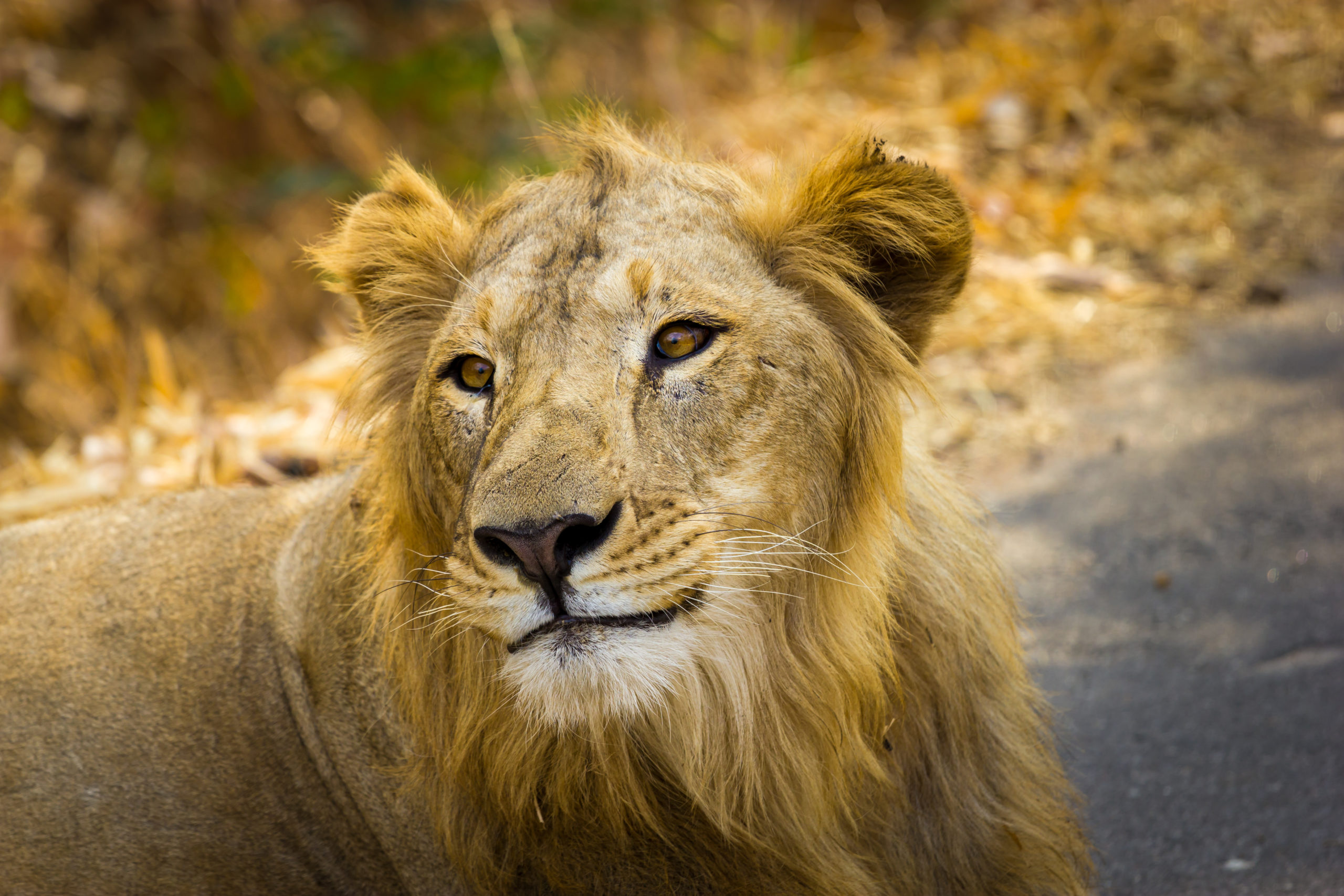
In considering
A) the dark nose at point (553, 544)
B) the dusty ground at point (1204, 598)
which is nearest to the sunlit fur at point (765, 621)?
the dark nose at point (553, 544)

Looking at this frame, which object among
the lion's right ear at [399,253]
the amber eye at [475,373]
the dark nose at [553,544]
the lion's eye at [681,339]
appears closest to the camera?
the dark nose at [553,544]

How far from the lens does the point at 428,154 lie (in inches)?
365

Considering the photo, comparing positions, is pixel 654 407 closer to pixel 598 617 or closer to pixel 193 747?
pixel 598 617

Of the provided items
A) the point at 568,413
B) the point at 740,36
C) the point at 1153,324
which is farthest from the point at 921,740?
the point at 740,36

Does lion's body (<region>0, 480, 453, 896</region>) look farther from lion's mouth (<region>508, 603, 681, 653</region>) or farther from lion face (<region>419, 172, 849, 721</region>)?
lion's mouth (<region>508, 603, 681, 653</region>)

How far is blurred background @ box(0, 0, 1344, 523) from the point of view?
551 cm

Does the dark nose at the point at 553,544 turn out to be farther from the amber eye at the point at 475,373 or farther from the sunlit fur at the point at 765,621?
the amber eye at the point at 475,373

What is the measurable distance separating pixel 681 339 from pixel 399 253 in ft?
2.72

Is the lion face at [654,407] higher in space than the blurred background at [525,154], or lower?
lower

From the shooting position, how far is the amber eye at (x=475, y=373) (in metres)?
2.46

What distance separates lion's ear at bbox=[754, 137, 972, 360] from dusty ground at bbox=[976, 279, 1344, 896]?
1425 mm

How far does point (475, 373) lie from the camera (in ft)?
8.16

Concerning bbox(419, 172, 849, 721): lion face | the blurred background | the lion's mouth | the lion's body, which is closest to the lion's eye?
bbox(419, 172, 849, 721): lion face

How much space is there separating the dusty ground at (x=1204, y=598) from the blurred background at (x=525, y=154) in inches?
12.6
